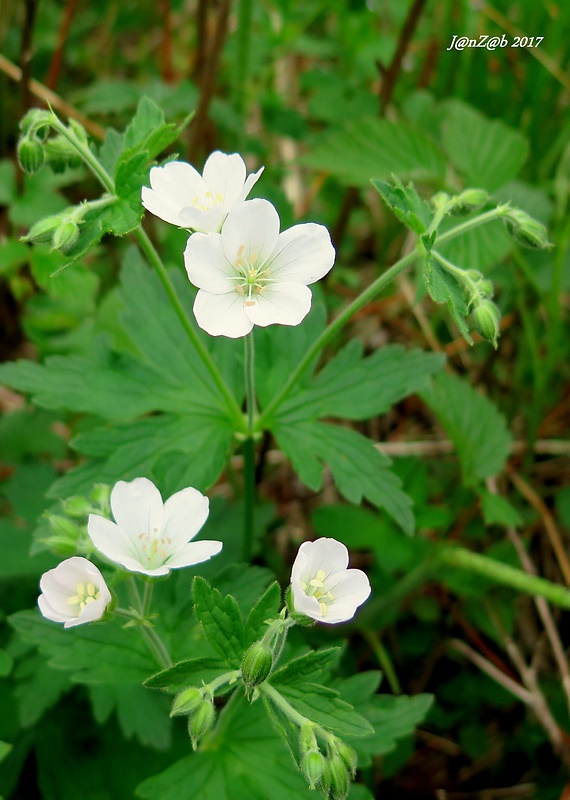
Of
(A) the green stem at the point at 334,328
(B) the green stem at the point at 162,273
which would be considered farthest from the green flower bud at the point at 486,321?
(B) the green stem at the point at 162,273

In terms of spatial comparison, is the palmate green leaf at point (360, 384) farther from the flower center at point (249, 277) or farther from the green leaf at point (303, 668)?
the green leaf at point (303, 668)

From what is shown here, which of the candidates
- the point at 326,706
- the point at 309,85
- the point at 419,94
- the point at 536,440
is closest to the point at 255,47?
the point at 309,85

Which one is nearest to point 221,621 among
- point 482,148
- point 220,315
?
point 220,315

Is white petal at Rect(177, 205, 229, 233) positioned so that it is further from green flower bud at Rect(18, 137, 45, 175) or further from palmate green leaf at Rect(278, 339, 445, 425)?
palmate green leaf at Rect(278, 339, 445, 425)

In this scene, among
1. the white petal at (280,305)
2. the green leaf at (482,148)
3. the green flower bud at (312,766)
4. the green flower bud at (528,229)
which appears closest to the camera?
the green flower bud at (312,766)

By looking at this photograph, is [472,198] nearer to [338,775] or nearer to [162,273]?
[162,273]

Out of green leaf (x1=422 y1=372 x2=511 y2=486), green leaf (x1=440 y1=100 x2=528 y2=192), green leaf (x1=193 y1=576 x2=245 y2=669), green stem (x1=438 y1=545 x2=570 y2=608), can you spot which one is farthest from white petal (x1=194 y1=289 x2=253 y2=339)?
green leaf (x1=440 y1=100 x2=528 y2=192)

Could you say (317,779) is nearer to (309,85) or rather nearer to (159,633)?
(159,633)
